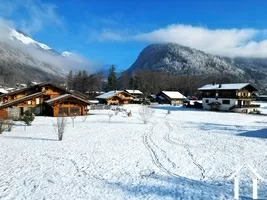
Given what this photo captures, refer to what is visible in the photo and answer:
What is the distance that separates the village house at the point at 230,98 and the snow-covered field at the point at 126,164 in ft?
114

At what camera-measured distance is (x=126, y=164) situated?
18828mm

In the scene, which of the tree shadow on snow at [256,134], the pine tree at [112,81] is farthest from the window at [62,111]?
the pine tree at [112,81]

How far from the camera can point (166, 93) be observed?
94562mm

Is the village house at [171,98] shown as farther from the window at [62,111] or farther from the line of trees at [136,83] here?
the window at [62,111]

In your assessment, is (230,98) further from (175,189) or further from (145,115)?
(175,189)

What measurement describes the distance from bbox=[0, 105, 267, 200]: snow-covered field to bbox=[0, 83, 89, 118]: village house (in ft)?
58.4

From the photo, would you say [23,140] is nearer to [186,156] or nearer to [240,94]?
[186,156]

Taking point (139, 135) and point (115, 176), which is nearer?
point (115, 176)

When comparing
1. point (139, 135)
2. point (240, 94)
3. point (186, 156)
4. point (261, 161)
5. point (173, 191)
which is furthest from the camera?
point (240, 94)

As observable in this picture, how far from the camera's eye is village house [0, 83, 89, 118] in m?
48.1

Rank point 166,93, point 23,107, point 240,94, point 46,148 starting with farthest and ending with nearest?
point 166,93, point 240,94, point 23,107, point 46,148

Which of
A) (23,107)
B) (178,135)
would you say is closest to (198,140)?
(178,135)

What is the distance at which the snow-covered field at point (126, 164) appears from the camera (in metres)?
13.9

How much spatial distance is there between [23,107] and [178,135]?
98.2 ft
